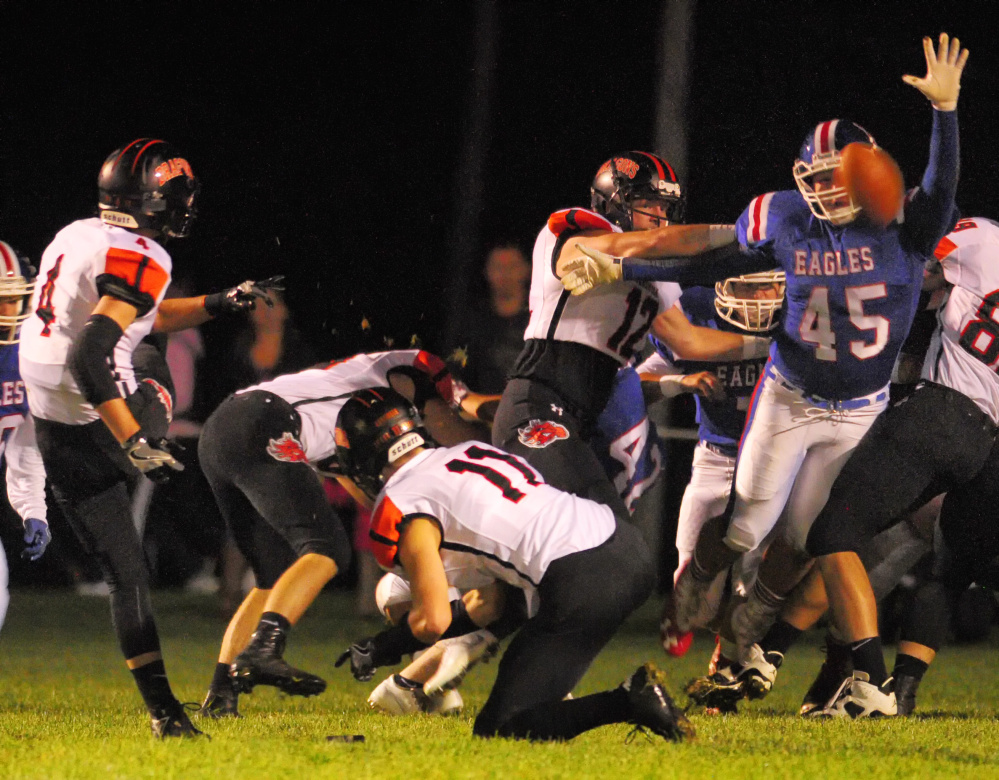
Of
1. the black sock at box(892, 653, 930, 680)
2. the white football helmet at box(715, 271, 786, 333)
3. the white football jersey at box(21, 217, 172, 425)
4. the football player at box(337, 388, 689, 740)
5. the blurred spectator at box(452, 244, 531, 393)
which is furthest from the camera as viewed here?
the blurred spectator at box(452, 244, 531, 393)

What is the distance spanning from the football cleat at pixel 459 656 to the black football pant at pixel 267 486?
583mm

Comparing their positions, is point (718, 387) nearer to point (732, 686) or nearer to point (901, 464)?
point (901, 464)

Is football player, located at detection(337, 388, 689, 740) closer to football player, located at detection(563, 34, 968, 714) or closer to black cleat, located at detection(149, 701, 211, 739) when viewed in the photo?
black cleat, located at detection(149, 701, 211, 739)

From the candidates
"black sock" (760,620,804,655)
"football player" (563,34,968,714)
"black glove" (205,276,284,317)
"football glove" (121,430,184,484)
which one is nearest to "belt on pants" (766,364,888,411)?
"football player" (563,34,968,714)

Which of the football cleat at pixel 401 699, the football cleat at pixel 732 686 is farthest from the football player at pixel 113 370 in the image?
the football cleat at pixel 732 686

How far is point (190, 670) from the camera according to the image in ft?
22.8

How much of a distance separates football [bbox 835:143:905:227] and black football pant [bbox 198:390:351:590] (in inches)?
85.3

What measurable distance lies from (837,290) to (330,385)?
1912mm

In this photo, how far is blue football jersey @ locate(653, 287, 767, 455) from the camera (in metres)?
6.45

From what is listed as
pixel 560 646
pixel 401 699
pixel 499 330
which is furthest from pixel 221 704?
pixel 499 330

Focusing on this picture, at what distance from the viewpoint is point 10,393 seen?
5.45 meters

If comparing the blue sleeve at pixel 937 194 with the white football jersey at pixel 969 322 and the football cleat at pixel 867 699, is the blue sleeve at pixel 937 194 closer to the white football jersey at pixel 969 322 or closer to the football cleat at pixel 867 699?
the white football jersey at pixel 969 322

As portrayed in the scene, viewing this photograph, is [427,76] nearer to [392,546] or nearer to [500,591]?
[500,591]

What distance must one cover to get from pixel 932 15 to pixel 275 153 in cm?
517
